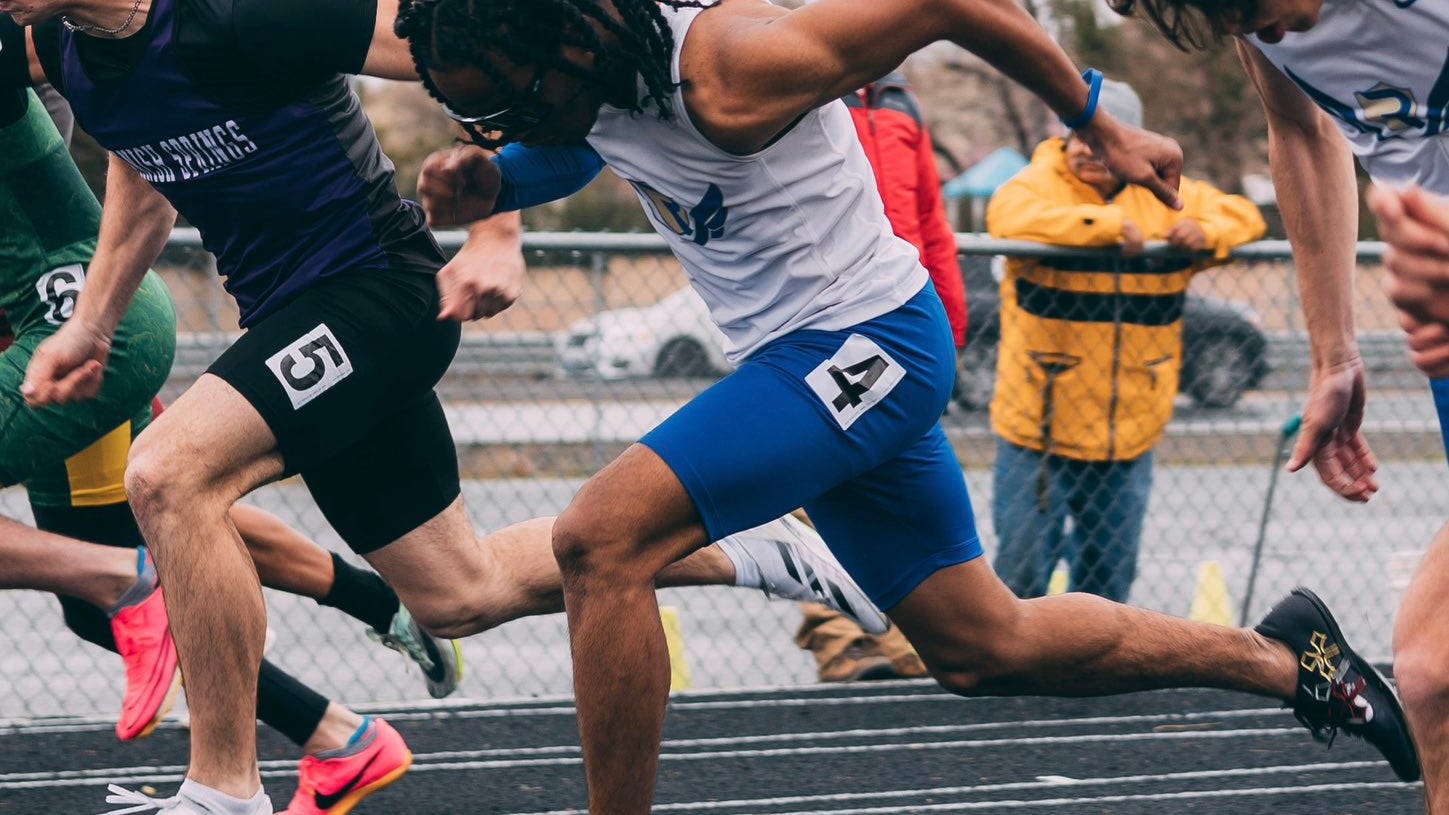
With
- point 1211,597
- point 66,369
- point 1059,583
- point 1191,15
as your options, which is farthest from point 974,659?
point 1211,597

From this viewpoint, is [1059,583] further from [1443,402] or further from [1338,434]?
[1443,402]

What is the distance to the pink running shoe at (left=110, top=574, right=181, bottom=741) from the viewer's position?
4074 millimetres

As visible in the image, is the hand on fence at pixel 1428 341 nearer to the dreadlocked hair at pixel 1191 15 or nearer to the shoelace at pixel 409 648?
the dreadlocked hair at pixel 1191 15

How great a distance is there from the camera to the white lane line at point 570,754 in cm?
480

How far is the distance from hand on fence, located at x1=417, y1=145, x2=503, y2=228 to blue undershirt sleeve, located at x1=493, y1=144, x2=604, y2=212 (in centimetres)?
4

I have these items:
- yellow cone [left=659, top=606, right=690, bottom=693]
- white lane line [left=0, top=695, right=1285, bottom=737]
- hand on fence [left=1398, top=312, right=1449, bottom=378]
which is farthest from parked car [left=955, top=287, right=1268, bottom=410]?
hand on fence [left=1398, top=312, right=1449, bottom=378]

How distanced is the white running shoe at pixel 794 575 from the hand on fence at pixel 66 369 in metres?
1.45

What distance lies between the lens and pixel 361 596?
4.61 metres

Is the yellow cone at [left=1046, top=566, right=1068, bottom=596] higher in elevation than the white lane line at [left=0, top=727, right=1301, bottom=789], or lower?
lower

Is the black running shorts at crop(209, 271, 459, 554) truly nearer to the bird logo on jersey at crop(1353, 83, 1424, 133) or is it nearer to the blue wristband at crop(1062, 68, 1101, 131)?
the blue wristband at crop(1062, 68, 1101, 131)

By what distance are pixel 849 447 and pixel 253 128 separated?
1401mm

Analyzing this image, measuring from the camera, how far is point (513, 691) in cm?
650

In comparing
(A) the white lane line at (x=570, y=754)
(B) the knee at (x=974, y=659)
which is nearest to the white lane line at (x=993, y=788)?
(A) the white lane line at (x=570, y=754)

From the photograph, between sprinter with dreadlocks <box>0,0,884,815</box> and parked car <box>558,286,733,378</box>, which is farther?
parked car <box>558,286,733,378</box>
